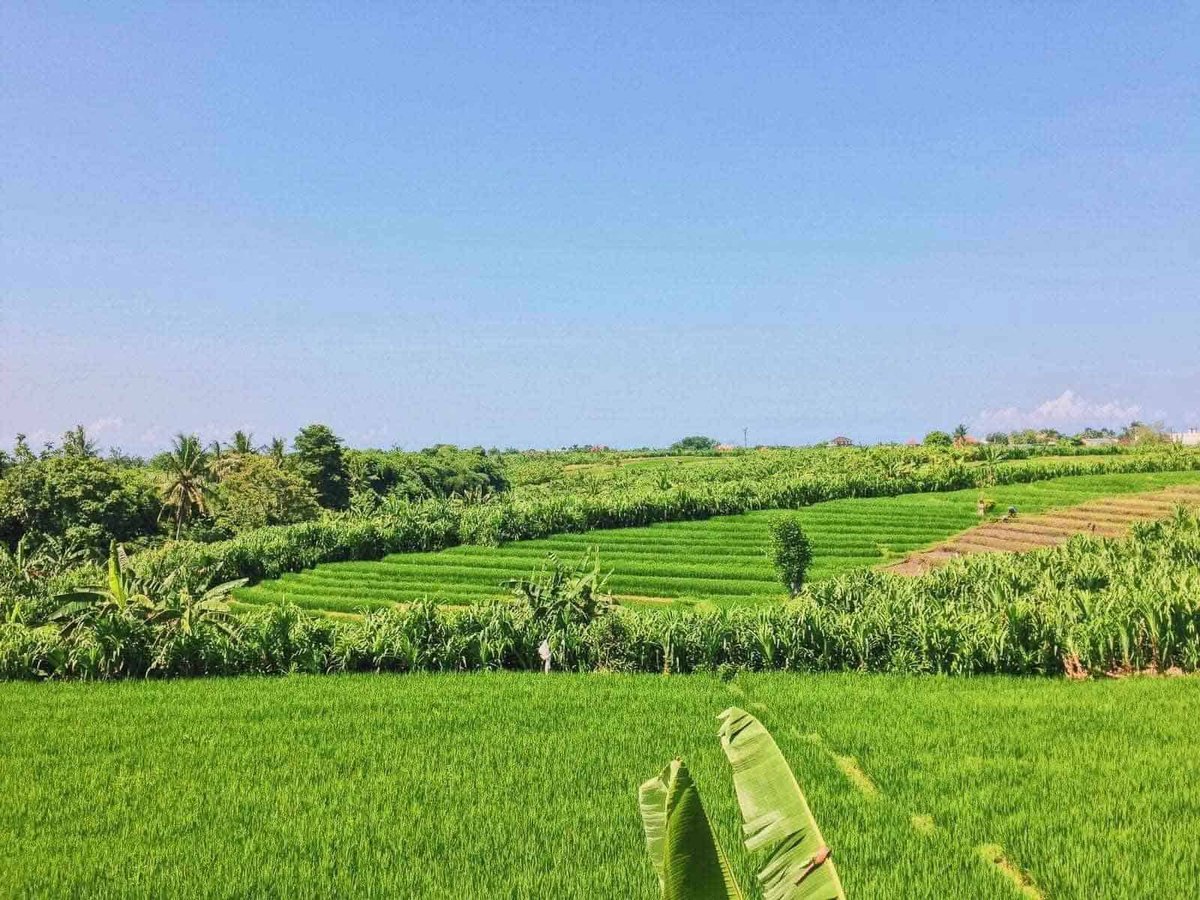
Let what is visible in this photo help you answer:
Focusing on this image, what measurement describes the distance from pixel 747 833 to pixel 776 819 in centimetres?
10

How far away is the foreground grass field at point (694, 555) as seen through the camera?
86.4 feet

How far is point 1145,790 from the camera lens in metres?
6.78

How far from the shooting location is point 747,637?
45.8ft

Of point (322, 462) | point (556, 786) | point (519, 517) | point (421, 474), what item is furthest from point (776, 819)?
point (421, 474)

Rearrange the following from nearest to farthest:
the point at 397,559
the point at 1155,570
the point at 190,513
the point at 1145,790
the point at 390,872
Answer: the point at 390,872, the point at 1145,790, the point at 1155,570, the point at 397,559, the point at 190,513

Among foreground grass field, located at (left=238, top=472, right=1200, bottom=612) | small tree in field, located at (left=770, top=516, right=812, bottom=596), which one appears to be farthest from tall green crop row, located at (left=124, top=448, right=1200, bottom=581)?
small tree in field, located at (left=770, top=516, right=812, bottom=596)

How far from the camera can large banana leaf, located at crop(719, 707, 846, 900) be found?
242 centimetres

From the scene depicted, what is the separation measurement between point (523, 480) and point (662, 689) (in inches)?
2991

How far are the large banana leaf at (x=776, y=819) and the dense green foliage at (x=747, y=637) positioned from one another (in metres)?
11.1

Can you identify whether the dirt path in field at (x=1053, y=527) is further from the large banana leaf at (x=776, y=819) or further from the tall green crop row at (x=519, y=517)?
the large banana leaf at (x=776, y=819)

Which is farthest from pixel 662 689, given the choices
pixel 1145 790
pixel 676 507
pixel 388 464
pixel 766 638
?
pixel 388 464

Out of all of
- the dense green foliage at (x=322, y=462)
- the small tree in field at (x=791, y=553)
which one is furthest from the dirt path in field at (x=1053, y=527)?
the dense green foliage at (x=322, y=462)

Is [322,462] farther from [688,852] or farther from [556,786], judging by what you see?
[688,852]

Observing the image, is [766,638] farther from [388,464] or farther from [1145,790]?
[388,464]
